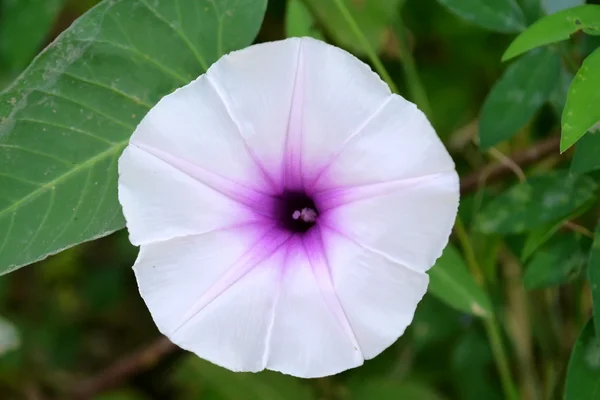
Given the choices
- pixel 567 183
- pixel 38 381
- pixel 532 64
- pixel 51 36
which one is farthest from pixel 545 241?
pixel 38 381

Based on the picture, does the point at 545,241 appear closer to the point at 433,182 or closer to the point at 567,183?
the point at 567,183

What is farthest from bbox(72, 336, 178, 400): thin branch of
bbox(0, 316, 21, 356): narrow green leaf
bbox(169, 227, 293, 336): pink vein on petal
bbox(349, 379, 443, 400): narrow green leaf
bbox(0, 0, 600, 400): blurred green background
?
bbox(169, 227, 293, 336): pink vein on petal

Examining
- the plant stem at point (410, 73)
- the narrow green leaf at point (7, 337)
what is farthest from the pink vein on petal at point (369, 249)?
the narrow green leaf at point (7, 337)

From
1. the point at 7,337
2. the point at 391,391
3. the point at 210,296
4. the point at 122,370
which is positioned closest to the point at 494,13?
the point at 210,296

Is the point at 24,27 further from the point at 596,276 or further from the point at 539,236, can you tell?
the point at 596,276

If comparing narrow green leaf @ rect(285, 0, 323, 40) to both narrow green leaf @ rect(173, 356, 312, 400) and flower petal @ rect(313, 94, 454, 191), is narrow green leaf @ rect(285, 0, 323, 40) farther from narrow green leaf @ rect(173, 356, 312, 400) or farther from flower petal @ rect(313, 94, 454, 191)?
narrow green leaf @ rect(173, 356, 312, 400)

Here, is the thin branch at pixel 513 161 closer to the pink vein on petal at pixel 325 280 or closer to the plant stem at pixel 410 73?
the plant stem at pixel 410 73
